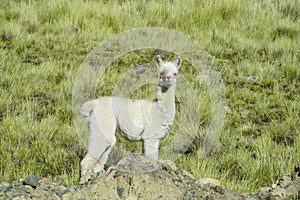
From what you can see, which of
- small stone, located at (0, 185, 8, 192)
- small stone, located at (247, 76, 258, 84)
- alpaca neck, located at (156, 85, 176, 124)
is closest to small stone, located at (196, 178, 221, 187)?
alpaca neck, located at (156, 85, 176, 124)

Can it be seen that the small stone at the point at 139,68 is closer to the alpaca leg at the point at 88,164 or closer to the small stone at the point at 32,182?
the alpaca leg at the point at 88,164

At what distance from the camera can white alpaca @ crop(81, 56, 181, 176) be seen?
4.18 metres

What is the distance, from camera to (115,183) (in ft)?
12.3

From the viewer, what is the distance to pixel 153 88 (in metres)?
6.68

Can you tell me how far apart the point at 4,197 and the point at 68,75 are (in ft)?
12.2

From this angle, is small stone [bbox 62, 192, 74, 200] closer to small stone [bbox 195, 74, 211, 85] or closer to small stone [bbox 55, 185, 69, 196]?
small stone [bbox 55, 185, 69, 196]

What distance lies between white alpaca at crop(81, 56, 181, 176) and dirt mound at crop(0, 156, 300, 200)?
0.25 metres

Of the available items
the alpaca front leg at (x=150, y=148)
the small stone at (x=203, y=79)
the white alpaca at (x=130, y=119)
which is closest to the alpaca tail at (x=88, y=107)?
the white alpaca at (x=130, y=119)

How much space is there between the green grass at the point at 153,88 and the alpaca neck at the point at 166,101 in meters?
0.64

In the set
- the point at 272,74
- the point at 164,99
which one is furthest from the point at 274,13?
the point at 164,99

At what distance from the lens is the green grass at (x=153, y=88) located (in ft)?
16.5

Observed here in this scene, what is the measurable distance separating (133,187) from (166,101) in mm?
877

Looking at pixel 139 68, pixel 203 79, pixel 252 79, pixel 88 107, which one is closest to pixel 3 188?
pixel 88 107

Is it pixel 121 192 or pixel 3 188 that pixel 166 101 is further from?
pixel 3 188
